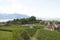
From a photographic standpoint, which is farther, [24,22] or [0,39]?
[24,22]

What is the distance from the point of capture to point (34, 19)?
43.5 meters

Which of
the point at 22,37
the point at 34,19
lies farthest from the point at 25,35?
the point at 34,19

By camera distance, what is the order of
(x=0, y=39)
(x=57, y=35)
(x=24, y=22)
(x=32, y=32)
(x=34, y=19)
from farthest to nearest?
(x=34, y=19), (x=24, y=22), (x=32, y=32), (x=57, y=35), (x=0, y=39)

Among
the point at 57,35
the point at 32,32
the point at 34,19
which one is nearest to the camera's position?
the point at 57,35

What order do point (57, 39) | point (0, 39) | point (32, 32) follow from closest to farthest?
point (0, 39)
point (57, 39)
point (32, 32)

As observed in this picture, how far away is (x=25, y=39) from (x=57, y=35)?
408cm

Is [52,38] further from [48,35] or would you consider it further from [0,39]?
[0,39]

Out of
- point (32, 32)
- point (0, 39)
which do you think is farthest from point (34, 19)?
point (0, 39)

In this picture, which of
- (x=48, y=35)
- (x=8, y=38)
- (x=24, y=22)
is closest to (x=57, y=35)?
(x=48, y=35)

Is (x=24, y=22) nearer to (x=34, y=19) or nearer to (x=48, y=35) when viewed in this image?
(x=34, y=19)

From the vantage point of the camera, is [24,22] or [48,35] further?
[24,22]

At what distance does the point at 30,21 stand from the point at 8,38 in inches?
864

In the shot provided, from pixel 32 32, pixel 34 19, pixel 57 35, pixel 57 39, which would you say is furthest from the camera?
pixel 34 19

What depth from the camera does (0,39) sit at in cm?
1791
